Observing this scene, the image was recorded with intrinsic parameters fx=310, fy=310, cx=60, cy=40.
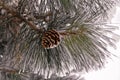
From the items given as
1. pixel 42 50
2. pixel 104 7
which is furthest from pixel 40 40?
pixel 104 7

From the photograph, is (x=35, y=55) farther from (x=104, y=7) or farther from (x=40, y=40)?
(x=104, y=7)

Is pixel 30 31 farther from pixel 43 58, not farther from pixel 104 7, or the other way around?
pixel 104 7

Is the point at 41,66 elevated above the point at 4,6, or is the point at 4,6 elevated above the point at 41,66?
the point at 4,6

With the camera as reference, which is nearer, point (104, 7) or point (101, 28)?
point (101, 28)

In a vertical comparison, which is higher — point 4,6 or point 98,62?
point 4,6

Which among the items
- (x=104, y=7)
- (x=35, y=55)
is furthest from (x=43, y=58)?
(x=104, y=7)
